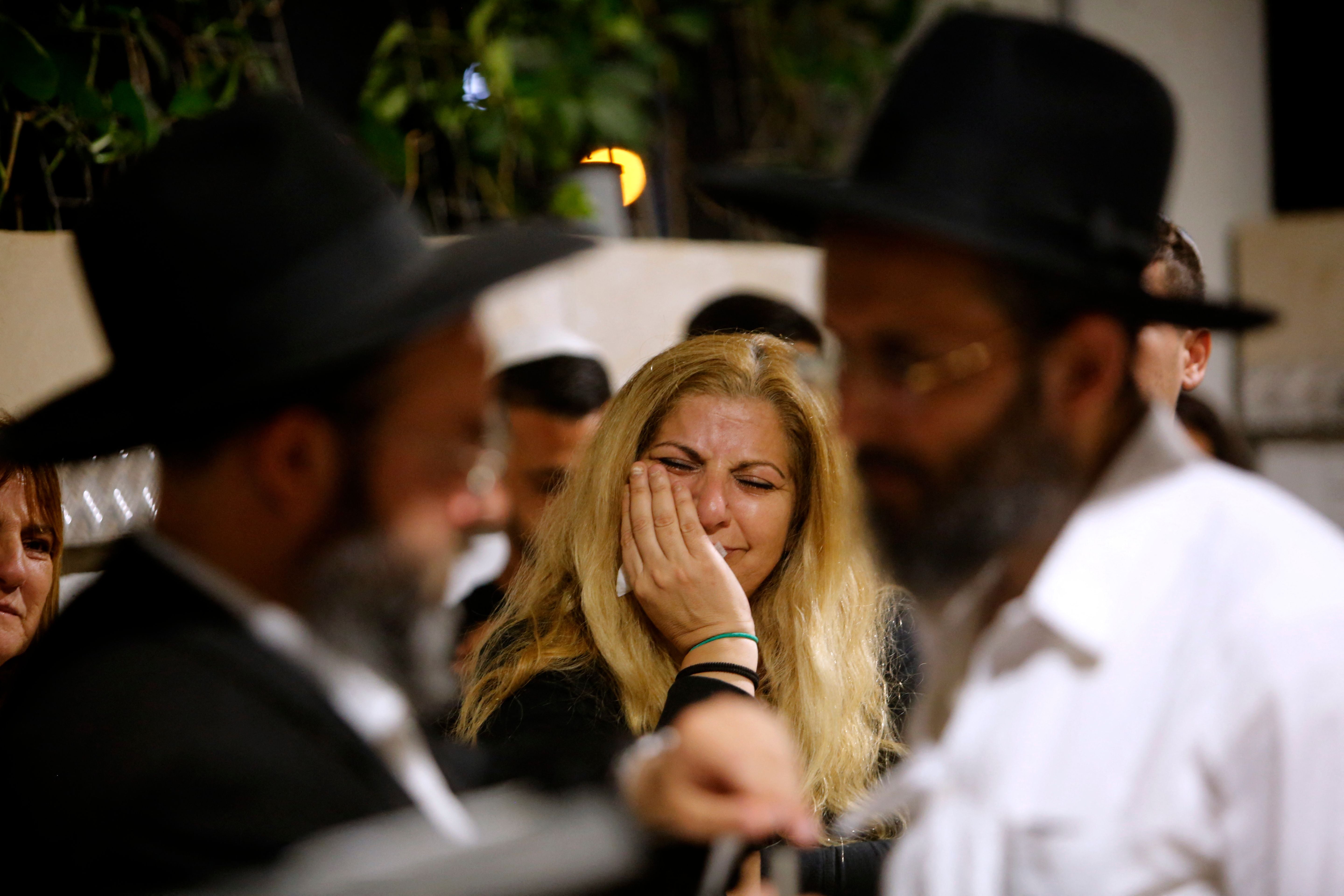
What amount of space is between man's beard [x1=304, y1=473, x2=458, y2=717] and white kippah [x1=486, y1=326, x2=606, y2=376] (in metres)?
1.65

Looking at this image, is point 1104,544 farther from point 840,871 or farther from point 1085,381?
point 840,871

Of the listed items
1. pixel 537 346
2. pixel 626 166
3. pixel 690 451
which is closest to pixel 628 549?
pixel 690 451

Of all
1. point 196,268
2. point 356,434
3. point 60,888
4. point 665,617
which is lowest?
point 665,617

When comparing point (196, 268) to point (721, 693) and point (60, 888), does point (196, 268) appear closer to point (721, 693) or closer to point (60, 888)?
point (60, 888)

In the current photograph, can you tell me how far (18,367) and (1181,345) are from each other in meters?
1.72

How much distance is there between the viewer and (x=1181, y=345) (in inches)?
64.0

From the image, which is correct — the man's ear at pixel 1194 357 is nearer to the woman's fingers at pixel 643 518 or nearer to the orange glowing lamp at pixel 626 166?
the woman's fingers at pixel 643 518

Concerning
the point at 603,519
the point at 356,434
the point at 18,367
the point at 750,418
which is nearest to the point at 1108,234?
the point at 356,434

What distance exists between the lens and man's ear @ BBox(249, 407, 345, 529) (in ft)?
2.76

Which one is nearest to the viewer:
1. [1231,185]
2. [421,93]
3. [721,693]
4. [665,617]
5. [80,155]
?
[721,693]

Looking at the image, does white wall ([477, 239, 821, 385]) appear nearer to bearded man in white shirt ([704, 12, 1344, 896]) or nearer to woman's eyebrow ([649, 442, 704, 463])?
woman's eyebrow ([649, 442, 704, 463])

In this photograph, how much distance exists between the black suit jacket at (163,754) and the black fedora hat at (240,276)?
15 centimetres

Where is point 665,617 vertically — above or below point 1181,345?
below

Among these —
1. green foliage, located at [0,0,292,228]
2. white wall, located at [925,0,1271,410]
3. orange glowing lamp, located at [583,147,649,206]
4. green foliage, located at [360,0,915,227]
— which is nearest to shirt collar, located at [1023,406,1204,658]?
green foliage, located at [0,0,292,228]
